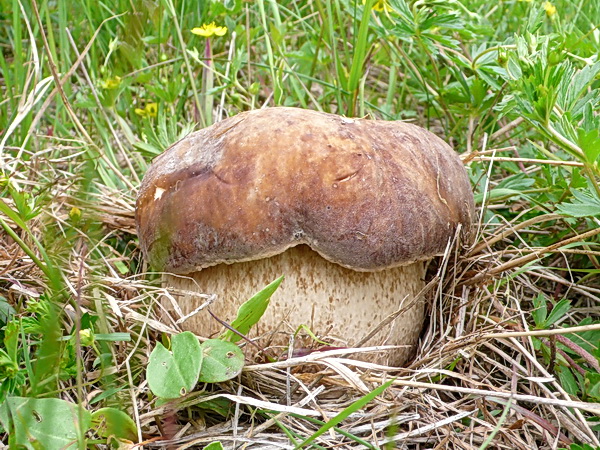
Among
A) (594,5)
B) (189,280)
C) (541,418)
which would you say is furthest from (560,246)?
(594,5)

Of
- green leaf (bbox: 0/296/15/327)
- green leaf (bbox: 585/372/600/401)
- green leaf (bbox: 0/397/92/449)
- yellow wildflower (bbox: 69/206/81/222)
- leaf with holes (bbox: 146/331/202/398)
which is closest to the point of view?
green leaf (bbox: 0/397/92/449)

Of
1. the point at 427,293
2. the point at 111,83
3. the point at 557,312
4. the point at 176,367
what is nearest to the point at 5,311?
the point at 176,367

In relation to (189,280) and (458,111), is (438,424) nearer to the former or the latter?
(189,280)

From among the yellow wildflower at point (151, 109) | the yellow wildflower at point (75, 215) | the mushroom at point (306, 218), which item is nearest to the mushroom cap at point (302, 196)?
the mushroom at point (306, 218)

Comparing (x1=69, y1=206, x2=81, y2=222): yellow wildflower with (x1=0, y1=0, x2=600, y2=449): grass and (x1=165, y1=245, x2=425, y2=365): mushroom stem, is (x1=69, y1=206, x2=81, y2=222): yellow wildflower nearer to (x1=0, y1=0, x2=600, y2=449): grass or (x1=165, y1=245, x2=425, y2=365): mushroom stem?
(x1=0, y1=0, x2=600, y2=449): grass

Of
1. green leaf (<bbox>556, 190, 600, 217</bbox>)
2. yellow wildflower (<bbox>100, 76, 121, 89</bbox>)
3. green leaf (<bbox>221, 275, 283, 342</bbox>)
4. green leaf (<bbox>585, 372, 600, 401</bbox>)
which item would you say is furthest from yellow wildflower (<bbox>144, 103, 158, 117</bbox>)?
green leaf (<bbox>585, 372, 600, 401</bbox>)
